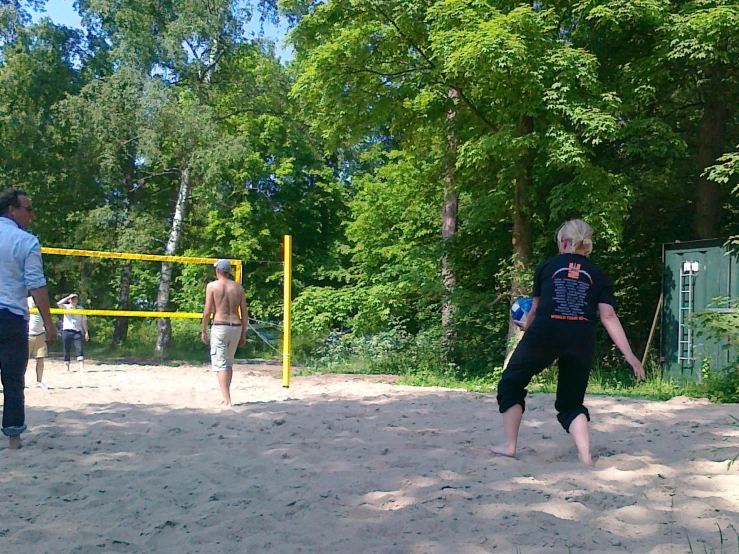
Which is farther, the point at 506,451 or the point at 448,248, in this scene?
the point at 448,248

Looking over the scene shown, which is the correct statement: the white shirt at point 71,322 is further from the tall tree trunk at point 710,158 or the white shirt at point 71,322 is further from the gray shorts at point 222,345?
the tall tree trunk at point 710,158

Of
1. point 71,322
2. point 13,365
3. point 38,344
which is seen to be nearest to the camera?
point 13,365

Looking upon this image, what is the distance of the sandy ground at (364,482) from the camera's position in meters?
3.66

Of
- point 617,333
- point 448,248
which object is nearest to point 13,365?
point 617,333

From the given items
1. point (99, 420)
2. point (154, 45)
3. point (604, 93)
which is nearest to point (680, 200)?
point (604, 93)

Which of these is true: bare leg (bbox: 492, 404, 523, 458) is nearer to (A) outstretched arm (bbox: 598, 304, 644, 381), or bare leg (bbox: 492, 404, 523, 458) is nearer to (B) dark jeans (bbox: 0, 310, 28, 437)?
(A) outstretched arm (bbox: 598, 304, 644, 381)

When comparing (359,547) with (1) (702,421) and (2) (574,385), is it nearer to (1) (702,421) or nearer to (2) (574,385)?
(2) (574,385)

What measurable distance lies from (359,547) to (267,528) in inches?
21.7

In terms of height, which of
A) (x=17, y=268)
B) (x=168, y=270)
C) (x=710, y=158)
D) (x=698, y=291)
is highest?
(x=710, y=158)

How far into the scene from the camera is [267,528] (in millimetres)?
3832

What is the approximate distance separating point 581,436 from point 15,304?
404 centimetres

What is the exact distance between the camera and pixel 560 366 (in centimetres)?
511

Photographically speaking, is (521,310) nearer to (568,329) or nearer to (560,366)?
(560,366)

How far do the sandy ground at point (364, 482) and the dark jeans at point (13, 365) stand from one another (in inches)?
9.7
